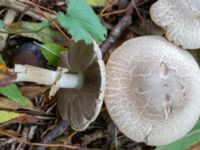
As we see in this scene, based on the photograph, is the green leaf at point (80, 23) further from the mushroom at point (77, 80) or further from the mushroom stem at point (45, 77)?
the mushroom stem at point (45, 77)

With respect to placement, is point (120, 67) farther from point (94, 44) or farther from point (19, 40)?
point (19, 40)

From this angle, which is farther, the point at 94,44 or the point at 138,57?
the point at 138,57

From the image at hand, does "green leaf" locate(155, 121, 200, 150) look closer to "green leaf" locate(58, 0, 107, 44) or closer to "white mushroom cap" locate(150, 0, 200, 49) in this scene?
"white mushroom cap" locate(150, 0, 200, 49)

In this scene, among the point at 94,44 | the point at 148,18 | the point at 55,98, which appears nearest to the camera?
the point at 94,44

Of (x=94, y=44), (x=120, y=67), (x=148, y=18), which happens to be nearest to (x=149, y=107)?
(x=120, y=67)

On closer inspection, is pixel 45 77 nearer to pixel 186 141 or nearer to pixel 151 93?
pixel 151 93

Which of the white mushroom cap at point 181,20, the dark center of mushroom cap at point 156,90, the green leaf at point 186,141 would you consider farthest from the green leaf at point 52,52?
the green leaf at point 186,141
